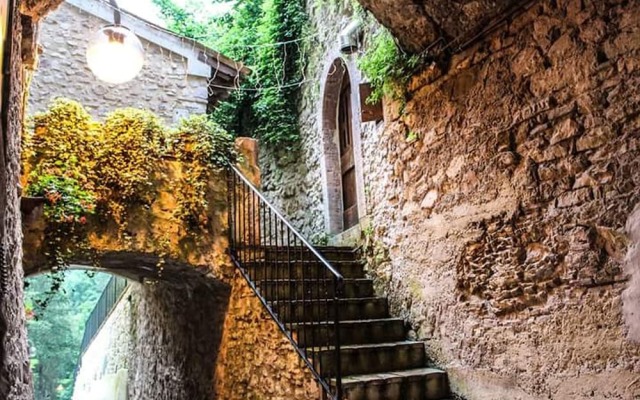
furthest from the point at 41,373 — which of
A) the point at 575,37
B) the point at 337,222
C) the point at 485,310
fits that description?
the point at 575,37

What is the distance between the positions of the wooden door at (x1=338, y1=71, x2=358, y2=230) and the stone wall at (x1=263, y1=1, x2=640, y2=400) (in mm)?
1583

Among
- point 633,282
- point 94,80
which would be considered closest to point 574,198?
point 633,282

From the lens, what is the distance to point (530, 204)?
9.50 ft

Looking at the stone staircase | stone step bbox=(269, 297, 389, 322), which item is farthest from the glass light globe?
stone step bbox=(269, 297, 389, 322)

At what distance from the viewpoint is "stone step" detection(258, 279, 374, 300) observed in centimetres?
369

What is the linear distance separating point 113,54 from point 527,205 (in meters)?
3.13

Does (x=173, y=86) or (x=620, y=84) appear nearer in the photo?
(x=620, y=84)

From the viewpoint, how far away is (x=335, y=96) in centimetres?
613

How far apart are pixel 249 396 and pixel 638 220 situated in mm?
2929

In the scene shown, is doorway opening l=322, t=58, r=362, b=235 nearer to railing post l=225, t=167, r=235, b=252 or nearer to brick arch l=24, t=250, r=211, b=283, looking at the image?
railing post l=225, t=167, r=235, b=252

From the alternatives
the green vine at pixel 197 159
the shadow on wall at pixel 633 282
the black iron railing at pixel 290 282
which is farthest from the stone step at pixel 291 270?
the shadow on wall at pixel 633 282

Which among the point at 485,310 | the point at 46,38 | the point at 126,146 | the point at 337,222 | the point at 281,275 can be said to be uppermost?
the point at 46,38

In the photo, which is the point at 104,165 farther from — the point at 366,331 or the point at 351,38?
the point at 351,38

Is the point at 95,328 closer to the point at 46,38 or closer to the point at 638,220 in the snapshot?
the point at 46,38
